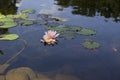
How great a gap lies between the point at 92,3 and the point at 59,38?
1.80 meters

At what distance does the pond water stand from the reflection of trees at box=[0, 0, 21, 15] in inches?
0.6

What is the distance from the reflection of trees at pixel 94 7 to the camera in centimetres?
408

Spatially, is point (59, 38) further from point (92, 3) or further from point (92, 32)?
point (92, 3)

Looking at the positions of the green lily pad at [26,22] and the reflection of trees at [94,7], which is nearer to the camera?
the green lily pad at [26,22]

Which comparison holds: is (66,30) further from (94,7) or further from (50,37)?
(94,7)

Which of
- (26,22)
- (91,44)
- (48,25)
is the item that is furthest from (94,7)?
(91,44)

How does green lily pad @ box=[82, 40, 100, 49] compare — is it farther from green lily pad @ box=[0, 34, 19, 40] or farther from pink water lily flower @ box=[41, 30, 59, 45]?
green lily pad @ box=[0, 34, 19, 40]

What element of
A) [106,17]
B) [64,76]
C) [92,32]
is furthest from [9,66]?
[106,17]

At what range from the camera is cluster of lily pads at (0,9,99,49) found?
3.05m

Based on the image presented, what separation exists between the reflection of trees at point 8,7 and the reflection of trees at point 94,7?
82cm

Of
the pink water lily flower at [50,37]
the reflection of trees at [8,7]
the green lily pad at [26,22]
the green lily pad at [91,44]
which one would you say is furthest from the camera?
the reflection of trees at [8,7]

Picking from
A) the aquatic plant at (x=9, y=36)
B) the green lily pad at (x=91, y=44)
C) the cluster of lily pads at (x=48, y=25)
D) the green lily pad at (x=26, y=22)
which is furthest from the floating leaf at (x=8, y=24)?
the green lily pad at (x=91, y=44)

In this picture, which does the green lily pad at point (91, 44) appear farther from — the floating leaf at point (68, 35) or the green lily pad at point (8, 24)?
the green lily pad at point (8, 24)

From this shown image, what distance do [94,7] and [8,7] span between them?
143 centimetres
